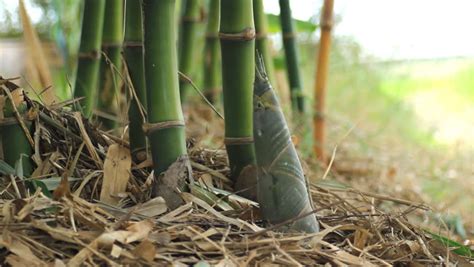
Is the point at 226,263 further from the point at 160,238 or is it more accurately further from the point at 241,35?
the point at 241,35

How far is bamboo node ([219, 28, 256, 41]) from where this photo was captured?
0.83 metres

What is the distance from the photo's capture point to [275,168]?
0.77m

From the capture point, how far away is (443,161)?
2068 mm

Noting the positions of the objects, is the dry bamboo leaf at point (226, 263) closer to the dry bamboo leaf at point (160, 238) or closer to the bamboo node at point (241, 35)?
the dry bamboo leaf at point (160, 238)

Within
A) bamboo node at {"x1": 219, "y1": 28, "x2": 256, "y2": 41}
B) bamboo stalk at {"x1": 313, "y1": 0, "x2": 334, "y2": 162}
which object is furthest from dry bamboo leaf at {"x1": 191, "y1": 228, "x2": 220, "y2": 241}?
bamboo stalk at {"x1": 313, "y1": 0, "x2": 334, "y2": 162}

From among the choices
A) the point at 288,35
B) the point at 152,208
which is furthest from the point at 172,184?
the point at 288,35

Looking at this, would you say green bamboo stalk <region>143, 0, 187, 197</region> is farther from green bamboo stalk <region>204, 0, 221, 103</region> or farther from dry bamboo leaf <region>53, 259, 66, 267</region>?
green bamboo stalk <region>204, 0, 221, 103</region>

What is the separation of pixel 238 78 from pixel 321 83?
0.74 m

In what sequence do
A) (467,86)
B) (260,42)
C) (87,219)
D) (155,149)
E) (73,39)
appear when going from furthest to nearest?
(467,86) < (73,39) < (260,42) < (155,149) < (87,219)

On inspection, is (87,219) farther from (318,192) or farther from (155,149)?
(318,192)

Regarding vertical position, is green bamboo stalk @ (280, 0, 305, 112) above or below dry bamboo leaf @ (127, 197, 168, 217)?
above

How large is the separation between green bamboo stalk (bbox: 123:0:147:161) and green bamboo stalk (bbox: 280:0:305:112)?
0.42 m

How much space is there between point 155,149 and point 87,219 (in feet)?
0.42

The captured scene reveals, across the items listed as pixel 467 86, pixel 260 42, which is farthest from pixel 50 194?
pixel 467 86
